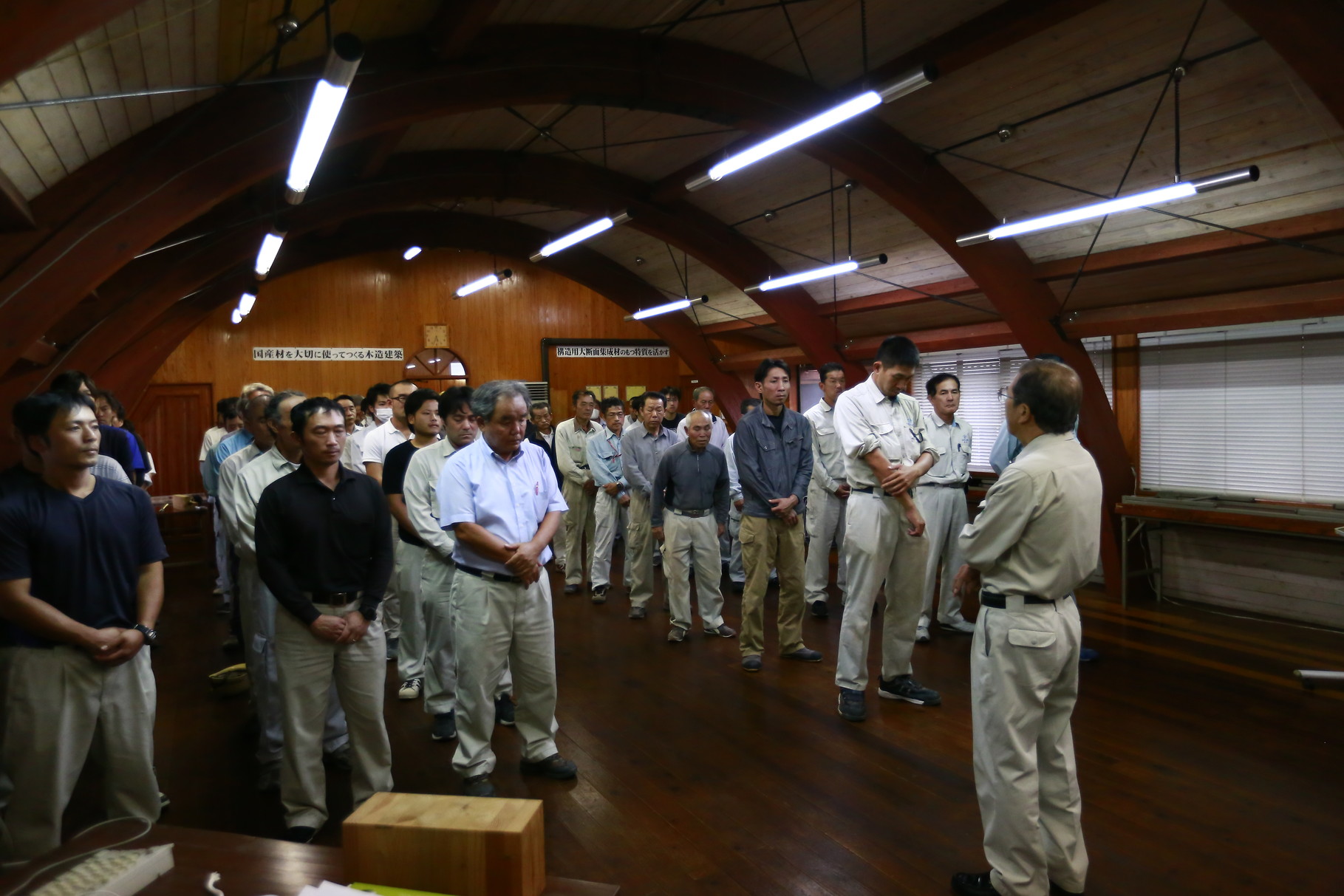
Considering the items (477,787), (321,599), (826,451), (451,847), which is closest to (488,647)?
(477,787)

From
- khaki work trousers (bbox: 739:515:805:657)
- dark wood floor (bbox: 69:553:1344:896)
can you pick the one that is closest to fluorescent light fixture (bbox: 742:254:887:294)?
khaki work trousers (bbox: 739:515:805:657)

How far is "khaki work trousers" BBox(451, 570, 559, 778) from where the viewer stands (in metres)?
3.30

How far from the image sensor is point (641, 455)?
23.1 feet

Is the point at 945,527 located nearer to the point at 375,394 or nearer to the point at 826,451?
the point at 826,451

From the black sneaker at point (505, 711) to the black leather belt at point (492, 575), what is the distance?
1.17m

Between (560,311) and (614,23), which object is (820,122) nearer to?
(614,23)

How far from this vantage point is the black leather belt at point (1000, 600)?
2.49 meters

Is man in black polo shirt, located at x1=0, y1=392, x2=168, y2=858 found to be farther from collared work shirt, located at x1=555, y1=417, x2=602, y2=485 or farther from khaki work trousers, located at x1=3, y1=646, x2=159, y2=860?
collared work shirt, located at x1=555, y1=417, x2=602, y2=485

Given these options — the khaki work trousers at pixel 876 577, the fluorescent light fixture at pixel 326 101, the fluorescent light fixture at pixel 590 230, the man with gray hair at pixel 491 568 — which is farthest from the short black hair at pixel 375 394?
the khaki work trousers at pixel 876 577

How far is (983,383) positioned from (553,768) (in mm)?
7489

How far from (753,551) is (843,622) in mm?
955

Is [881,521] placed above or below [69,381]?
below

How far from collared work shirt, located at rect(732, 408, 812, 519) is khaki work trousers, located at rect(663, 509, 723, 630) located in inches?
24.2

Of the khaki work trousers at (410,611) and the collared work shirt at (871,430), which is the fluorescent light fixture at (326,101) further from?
the collared work shirt at (871,430)
